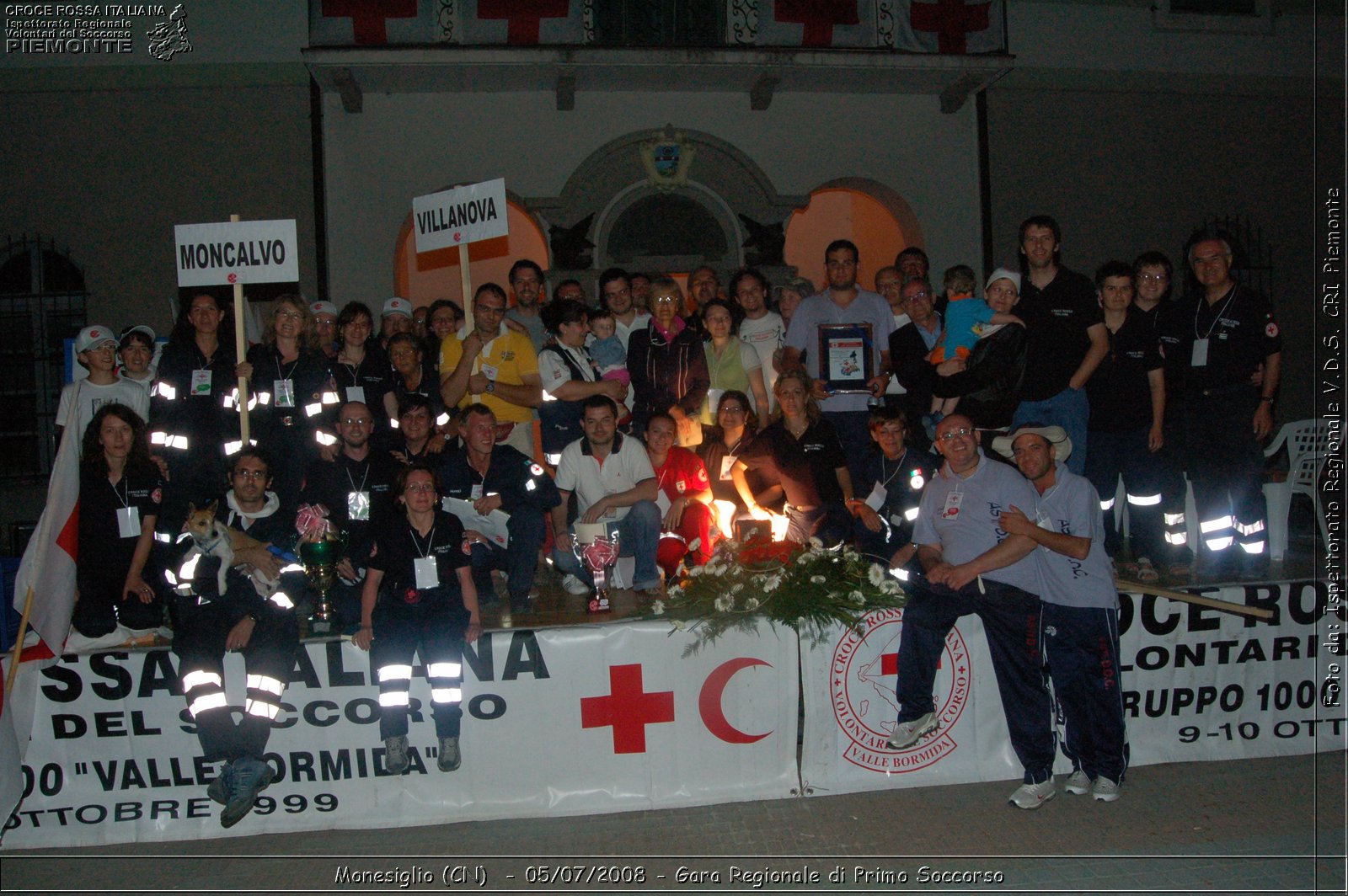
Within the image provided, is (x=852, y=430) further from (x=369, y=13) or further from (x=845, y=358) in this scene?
(x=369, y=13)

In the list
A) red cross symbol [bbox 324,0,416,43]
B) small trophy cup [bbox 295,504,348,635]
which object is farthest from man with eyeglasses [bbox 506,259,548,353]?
red cross symbol [bbox 324,0,416,43]

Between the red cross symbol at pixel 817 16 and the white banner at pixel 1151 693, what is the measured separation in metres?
8.43

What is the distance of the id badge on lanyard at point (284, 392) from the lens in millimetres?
6867

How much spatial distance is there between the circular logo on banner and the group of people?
204 millimetres

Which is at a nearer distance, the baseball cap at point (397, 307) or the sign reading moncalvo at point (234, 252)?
the sign reading moncalvo at point (234, 252)

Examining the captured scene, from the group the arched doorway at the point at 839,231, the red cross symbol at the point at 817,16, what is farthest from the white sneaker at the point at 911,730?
the arched doorway at the point at 839,231

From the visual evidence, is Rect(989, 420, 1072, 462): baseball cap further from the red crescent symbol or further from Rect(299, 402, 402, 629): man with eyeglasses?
Rect(299, 402, 402, 629): man with eyeglasses

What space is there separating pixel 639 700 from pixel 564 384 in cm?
278

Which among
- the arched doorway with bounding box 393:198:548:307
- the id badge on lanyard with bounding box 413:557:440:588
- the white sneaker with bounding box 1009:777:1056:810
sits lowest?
the white sneaker with bounding box 1009:777:1056:810

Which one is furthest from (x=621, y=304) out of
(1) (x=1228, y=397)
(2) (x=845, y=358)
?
(1) (x=1228, y=397)

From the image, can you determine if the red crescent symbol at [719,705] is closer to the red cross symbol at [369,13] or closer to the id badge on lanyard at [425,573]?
the id badge on lanyard at [425,573]

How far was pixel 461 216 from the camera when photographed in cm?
725

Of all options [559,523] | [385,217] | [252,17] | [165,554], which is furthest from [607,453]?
[252,17]

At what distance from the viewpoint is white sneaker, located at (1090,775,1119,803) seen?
5.14 m
